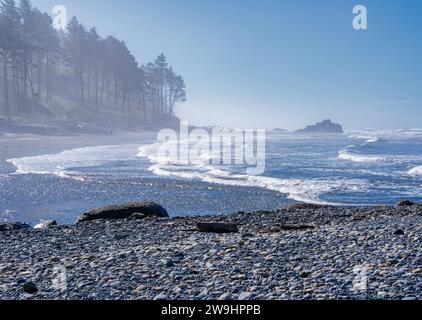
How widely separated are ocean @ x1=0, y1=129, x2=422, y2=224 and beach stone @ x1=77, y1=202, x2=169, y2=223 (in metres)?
2.18

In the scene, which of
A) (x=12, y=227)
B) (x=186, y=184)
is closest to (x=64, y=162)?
(x=186, y=184)

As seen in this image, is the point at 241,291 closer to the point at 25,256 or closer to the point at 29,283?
the point at 29,283

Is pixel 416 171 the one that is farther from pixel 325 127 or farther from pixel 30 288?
pixel 325 127

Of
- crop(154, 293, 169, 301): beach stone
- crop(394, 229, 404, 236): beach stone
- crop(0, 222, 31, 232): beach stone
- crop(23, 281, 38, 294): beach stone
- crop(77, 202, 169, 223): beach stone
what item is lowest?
crop(0, 222, 31, 232): beach stone

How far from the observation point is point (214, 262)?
26.5ft

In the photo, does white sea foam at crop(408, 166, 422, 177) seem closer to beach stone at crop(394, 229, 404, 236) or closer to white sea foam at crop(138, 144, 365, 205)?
white sea foam at crop(138, 144, 365, 205)

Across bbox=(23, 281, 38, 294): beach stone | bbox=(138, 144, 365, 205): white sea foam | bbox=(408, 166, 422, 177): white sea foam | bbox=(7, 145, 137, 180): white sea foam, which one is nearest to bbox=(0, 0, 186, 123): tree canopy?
bbox=(7, 145, 137, 180): white sea foam

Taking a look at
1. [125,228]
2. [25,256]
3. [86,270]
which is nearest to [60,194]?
[125,228]

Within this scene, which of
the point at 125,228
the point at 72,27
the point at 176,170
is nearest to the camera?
the point at 125,228

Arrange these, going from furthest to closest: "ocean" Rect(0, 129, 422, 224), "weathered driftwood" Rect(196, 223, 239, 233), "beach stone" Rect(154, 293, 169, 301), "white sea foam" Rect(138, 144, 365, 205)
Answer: "white sea foam" Rect(138, 144, 365, 205), "ocean" Rect(0, 129, 422, 224), "weathered driftwood" Rect(196, 223, 239, 233), "beach stone" Rect(154, 293, 169, 301)

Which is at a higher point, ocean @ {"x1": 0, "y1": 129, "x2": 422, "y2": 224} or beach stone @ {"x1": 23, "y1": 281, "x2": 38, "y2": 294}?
beach stone @ {"x1": 23, "y1": 281, "x2": 38, "y2": 294}

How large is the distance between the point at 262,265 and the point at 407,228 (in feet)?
14.6

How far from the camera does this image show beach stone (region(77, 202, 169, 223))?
566 inches

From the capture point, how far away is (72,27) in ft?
295
